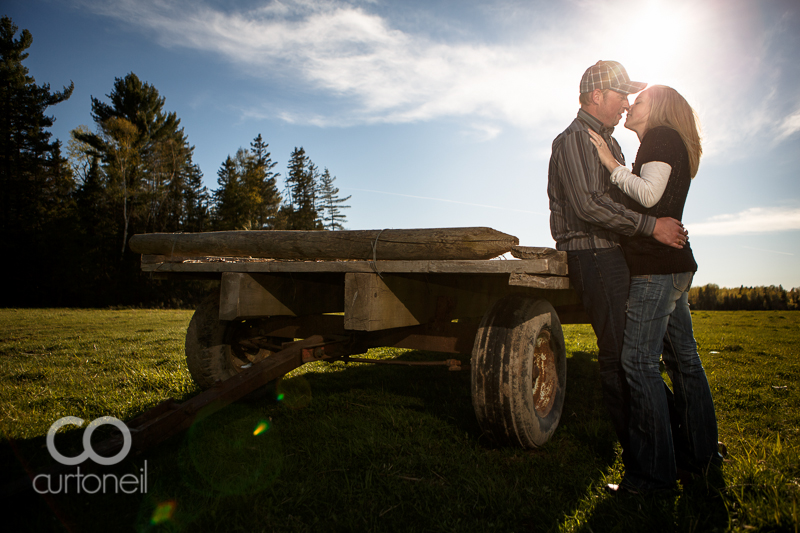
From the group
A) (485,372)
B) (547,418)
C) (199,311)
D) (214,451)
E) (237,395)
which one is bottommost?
(214,451)

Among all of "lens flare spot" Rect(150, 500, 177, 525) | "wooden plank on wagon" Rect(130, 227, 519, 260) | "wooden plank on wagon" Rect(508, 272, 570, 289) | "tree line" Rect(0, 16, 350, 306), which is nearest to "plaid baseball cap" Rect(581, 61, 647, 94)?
"wooden plank on wagon" Rect(130, 227, 519, 260)

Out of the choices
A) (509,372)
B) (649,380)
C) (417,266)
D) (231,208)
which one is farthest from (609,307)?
(231,208)

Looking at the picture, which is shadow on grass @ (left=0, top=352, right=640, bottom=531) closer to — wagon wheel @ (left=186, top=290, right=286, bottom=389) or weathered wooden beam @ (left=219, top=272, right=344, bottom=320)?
wagon wheel @ (left=186, top=290, right=286, bottom=389)

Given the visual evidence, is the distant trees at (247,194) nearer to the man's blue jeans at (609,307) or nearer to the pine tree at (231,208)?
the pine tree at (231,208)

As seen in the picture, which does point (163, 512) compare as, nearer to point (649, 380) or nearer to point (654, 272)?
point (649, 380)

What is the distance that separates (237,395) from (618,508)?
6.43 ft

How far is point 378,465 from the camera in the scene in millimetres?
2377

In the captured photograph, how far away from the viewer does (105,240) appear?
30.9 m

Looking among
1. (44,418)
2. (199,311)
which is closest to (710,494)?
(199,311)

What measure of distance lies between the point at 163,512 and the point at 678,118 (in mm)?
3070

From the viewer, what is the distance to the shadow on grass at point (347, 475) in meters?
1.88

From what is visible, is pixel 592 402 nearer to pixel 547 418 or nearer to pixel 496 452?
pixel 547 418

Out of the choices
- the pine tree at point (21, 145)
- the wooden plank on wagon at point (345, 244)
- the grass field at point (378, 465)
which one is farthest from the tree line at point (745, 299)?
the pine tree at point (21, 145)

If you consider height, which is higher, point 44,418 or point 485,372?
point 485,372
